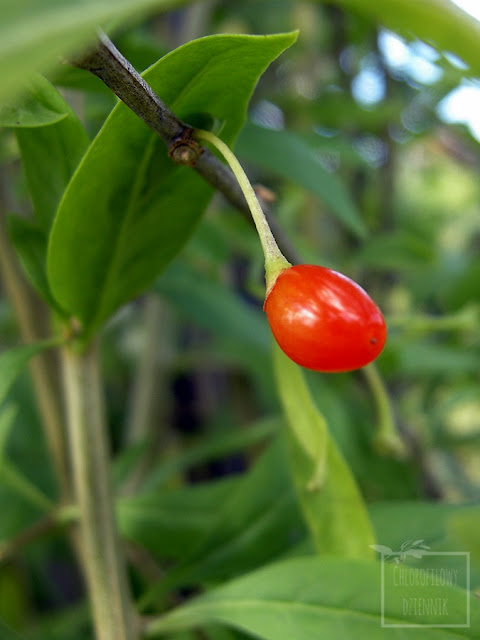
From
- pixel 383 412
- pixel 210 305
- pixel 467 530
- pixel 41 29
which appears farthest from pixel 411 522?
pixel 41 29

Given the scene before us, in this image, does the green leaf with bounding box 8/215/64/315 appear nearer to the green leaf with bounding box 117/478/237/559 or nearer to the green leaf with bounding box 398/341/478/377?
the green leaf with bounding box 117/478/237/559

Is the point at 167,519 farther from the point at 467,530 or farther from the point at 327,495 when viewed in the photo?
the point at 467,530

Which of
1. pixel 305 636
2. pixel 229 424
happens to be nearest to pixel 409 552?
pixel 305 636

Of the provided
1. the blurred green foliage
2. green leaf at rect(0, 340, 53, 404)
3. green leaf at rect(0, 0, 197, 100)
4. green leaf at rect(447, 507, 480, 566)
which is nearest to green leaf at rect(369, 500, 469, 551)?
the blurred green foliage

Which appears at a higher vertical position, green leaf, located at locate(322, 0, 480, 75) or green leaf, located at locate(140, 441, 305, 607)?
green leaf, located at locate(322, 0, 480, 75)

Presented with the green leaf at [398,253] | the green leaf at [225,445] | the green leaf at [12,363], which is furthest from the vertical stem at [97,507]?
the green leaf at [398,253]

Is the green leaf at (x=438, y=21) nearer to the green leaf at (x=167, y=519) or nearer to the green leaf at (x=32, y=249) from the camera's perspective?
the green leaf at (x=32, y=249)
